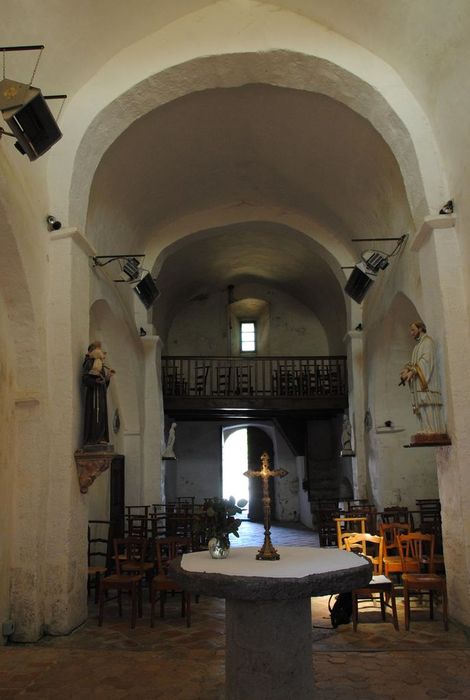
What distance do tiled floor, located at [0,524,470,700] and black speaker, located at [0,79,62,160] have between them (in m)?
4.40

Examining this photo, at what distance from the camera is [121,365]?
1084 cm

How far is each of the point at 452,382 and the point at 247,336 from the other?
12.6 metres

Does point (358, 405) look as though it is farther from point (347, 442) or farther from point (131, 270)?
point (131, 270)

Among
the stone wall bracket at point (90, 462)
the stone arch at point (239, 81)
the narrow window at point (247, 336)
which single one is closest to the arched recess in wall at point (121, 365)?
the stone arch at point (239, 81)

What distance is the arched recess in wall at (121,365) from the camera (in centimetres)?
973

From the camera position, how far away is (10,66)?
19.0ft

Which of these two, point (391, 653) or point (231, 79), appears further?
point (231, 79)

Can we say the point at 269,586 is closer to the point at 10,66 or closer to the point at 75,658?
the point at 75,658

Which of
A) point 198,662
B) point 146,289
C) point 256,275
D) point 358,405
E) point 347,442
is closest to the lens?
point 198,662

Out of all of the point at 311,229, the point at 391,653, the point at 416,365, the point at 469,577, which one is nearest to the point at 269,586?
the point at 391,653

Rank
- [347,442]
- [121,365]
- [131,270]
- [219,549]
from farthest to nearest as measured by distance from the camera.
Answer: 1. [347,442]
2. [121,365]
3. [131,270]
4. [219,549]

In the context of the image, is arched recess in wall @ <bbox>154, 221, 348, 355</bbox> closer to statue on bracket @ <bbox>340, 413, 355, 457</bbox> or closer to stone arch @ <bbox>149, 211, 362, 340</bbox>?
stone arch @ <bbox>149, 211, 362, 340</bbox>

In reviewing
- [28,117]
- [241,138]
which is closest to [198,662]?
[28,117]

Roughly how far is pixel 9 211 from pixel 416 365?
4.47m
